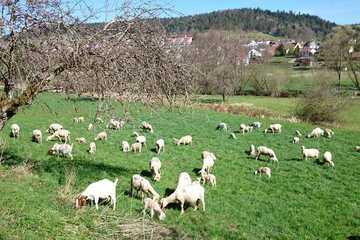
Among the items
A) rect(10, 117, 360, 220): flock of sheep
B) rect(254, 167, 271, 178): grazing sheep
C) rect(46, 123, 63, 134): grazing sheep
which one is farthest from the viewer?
rect(46, 123, 63, 134): grazing sheep

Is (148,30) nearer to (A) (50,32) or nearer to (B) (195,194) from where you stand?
(A) (50,32)

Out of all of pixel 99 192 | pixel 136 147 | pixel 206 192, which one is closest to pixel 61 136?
pixel 136 147

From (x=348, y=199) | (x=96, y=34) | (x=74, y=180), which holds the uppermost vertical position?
(x=96, y=34)

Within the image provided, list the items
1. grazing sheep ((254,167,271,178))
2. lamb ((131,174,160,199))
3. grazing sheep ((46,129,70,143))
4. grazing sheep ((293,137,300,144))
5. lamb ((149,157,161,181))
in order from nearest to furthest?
lamb ((131,174,160,199)) < lamb ((149,157,161,181)) < grazing sheep ((254,167,271,178)) < grazing sheep ((46,129,70,143)) < grazing sheep ((293,137,300,144))

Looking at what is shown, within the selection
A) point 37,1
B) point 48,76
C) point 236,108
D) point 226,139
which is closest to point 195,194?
point 48,76

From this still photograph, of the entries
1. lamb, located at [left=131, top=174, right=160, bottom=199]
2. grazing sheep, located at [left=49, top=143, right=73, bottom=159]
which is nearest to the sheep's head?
lamb, located at [left=131, top=174, right=160, bottom=199]

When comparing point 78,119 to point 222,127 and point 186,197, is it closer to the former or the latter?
point 222,127

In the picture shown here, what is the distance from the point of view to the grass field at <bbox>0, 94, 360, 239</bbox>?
31.8 feet

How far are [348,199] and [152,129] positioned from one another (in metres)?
15.4

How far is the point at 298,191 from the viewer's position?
1695 centimetres

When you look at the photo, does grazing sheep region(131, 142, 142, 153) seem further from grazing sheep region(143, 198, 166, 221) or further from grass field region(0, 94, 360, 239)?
grazing sheep region(143, 198, 166, 221)

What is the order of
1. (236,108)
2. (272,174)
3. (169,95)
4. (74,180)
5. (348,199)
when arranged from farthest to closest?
(236,108) → (272,174) → (348,199) → (74,180) → (169,95)

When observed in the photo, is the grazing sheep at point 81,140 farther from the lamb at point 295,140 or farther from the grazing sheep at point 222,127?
the lamb at point 295,140

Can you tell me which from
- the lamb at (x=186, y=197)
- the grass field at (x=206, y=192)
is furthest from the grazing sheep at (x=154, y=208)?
the lamb at (x=186, y=197)
